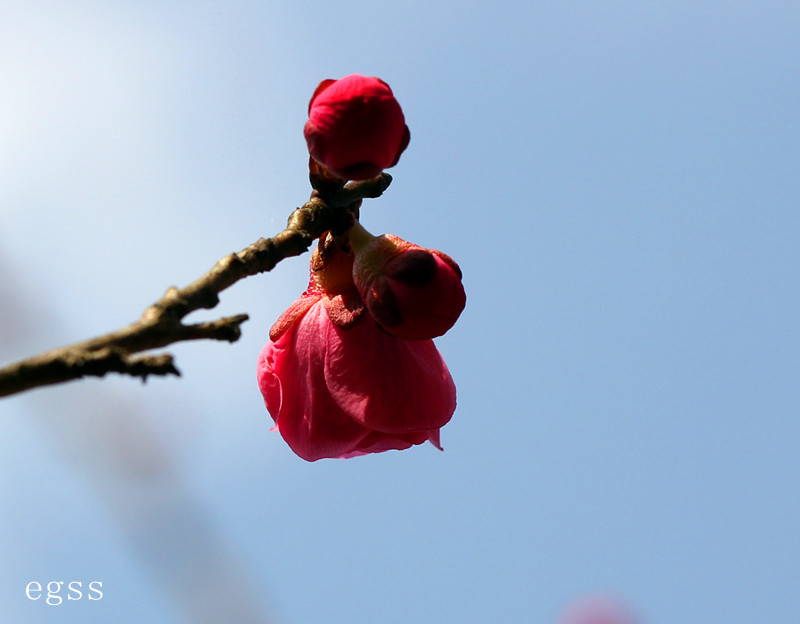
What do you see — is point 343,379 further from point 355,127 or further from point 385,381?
point 355,127

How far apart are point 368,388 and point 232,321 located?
42cm

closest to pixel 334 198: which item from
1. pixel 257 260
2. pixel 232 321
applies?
pixel 257 260

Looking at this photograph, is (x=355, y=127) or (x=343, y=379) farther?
(x=343, y=379)

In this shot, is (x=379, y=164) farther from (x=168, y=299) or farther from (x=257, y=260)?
(x=168, y=299)

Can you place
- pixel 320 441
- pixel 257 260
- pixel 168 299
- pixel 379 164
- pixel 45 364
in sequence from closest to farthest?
pixel 45 364 → pixel 168 299 → pixel 257 260 → pixel 379 164 → pixel 320 441

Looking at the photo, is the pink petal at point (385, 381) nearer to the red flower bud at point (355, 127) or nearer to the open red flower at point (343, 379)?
the open red flower at point (343, 379)

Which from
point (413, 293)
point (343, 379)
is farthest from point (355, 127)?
point (343, 379)

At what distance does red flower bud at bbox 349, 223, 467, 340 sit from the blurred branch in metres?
0.14

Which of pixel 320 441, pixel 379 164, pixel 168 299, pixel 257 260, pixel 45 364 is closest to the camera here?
pixel 45 364

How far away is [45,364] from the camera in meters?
0.78

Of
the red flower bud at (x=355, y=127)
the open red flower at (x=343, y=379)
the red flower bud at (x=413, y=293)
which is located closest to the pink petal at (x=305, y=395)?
the open red flower at (x=343, y=379)

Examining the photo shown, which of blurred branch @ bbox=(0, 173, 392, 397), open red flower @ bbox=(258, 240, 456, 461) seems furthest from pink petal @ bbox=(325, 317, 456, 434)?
blurred branch @ bbox=(0, 173, 392, 397)

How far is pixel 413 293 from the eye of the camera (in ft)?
4.19

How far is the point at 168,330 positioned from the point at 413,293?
473 millimetres
